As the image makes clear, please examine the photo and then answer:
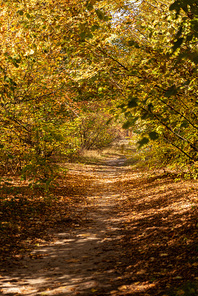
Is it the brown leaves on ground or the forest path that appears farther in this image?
the brown leaves on ground

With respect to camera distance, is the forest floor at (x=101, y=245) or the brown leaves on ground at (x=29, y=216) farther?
the brown leaves on ground at (x=29, y=216)

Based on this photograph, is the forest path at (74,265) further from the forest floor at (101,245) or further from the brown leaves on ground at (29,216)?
the brown leaves on ground at (29,216)

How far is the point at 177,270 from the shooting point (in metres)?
4.77

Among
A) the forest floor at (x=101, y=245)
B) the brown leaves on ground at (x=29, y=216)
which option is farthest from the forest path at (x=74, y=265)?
the brown leaves on ground at (x=29, y=216)

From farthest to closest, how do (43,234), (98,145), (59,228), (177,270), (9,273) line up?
(98,145)
(59,228)
(43,234)
(9,273)
(177,270)

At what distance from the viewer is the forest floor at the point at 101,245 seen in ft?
15.4

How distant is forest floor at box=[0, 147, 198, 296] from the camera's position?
468 centimetres

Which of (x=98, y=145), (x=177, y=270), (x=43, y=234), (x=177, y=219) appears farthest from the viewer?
(x=98, y=145)

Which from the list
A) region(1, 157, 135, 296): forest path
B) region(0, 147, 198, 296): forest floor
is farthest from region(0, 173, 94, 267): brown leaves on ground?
region(1, 157, 135, 296): forest path

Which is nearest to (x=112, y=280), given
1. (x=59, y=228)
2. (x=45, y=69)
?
(x=59, y=228)

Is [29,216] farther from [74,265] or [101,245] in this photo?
[74,265]

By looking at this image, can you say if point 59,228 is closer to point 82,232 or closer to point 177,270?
point 82,232

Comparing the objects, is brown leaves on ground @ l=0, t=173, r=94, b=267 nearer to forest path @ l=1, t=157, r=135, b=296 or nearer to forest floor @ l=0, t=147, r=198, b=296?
forest floor @ l=0, t=147, r=198, b=296

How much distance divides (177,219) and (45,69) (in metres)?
6.53
